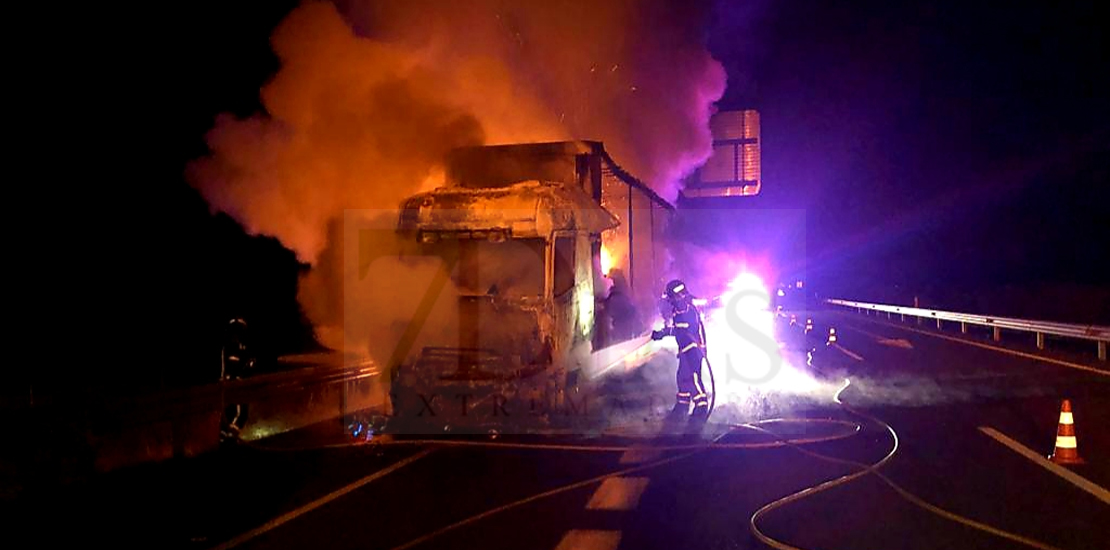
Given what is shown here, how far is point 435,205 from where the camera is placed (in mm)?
10539

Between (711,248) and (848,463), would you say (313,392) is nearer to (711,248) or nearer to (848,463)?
(848,463)

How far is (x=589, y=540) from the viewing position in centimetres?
555

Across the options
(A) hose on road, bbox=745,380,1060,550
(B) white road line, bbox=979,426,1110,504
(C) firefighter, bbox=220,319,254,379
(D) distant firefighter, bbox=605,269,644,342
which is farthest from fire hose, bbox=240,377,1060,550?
(D) distant firefighter, bbox=605,269,644,342

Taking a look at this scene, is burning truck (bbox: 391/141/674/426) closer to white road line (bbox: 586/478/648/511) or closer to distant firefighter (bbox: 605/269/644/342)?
distant firefighter (bbox: 605/269/644/342)

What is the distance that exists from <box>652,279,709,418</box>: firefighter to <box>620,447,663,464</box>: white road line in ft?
5.59

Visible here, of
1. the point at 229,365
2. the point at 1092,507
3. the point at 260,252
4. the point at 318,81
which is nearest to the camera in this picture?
the point at 1092,507

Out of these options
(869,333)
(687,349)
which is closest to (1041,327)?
(869,333)

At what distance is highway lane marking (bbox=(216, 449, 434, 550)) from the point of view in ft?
19.3

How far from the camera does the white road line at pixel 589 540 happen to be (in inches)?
213

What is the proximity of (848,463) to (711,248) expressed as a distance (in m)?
16.3

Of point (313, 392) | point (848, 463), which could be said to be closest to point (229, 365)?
point (313, 392)

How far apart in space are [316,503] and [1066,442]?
256 inches

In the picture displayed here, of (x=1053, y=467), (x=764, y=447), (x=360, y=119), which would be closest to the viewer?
(x=1053, y=467)

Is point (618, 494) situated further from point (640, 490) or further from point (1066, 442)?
point (1066, 442)
